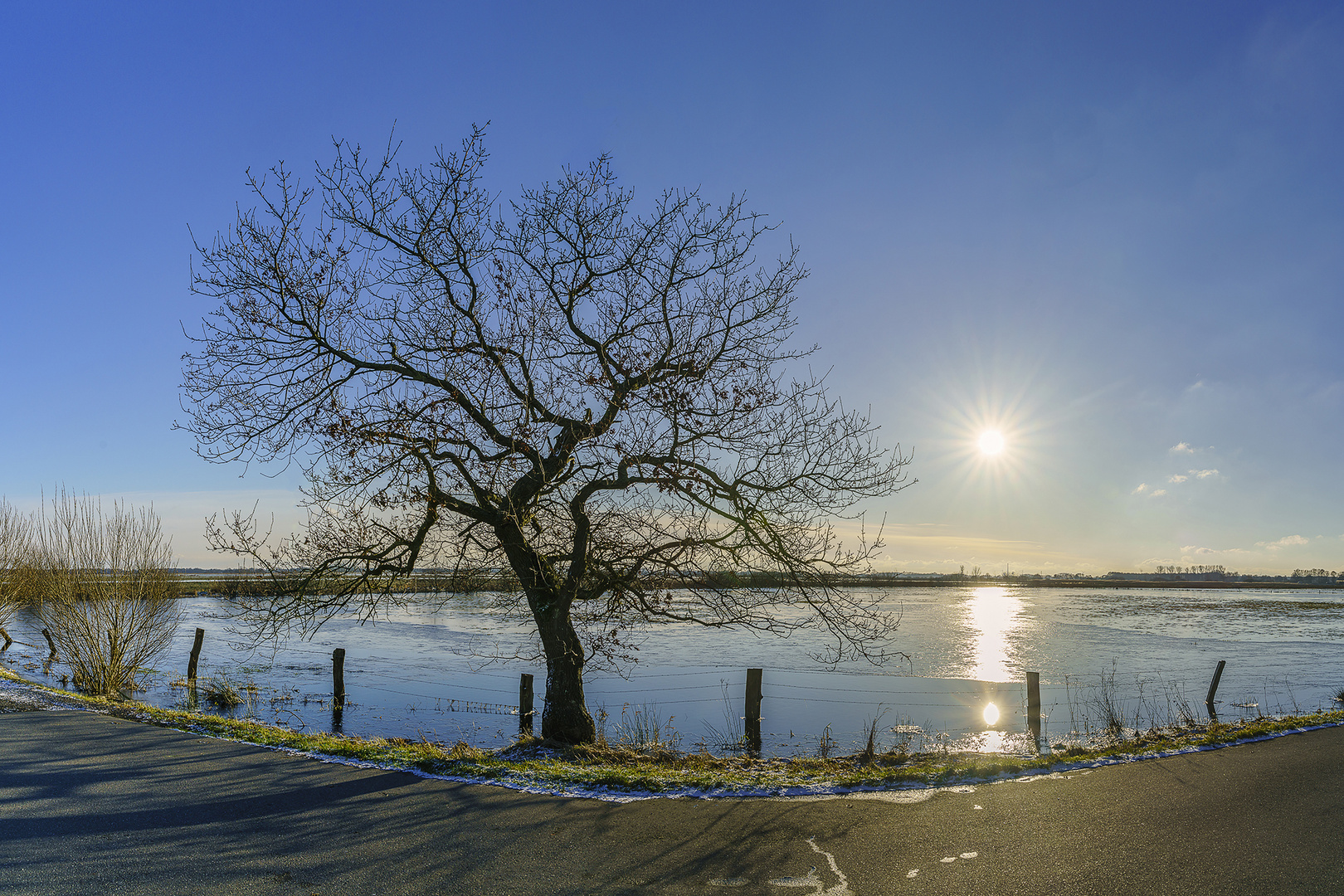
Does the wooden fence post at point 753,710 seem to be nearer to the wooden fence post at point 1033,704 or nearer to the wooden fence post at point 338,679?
the wooden fence post at point 1033,704

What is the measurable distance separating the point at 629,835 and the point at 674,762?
158 inches

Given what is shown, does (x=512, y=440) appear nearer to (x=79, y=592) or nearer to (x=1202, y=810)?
(x=1202, y=810)

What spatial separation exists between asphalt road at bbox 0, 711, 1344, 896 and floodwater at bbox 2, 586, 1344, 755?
4361mm

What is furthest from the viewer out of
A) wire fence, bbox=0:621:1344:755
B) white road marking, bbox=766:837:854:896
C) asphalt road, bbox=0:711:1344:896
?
wire fence, bbox=0:621:1344:755

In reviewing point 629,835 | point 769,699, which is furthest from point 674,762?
point 769,699

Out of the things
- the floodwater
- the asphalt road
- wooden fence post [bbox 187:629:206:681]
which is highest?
the asphalt road

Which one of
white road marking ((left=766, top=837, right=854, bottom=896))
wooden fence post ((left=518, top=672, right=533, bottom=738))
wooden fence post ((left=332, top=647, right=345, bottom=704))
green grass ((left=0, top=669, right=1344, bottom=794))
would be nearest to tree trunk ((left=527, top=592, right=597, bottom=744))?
green grass ((left=0, top=669, right=1344, bottom=794))

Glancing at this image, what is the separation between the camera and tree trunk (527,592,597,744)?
11.3 m

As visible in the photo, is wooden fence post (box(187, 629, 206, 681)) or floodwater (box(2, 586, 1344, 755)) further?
wooden fence post (box(187, 629, 206, 681))

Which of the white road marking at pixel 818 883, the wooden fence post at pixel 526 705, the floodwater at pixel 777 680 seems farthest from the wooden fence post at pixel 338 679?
the white road marking at pixel 818 883

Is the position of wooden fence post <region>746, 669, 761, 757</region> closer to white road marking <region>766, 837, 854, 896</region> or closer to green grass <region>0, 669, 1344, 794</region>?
green grass <region>0, 669, 1344, 794</region>

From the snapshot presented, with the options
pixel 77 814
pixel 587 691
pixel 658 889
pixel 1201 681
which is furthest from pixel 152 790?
pixel 1201 681

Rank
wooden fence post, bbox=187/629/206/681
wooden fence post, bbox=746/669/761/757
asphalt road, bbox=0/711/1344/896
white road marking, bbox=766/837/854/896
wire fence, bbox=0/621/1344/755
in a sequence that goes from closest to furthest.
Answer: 1. white road marking, bbox=766/837/854/896
2. asphalt road, bbox=0/711/1344/896
3. wooden fence post, bbox=746/669/761/757
4. wire fence, bbox=0/621/1344/755
5. wooden fence post, bbox=187/629/206/681

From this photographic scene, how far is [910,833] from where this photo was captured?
6.08 meters
